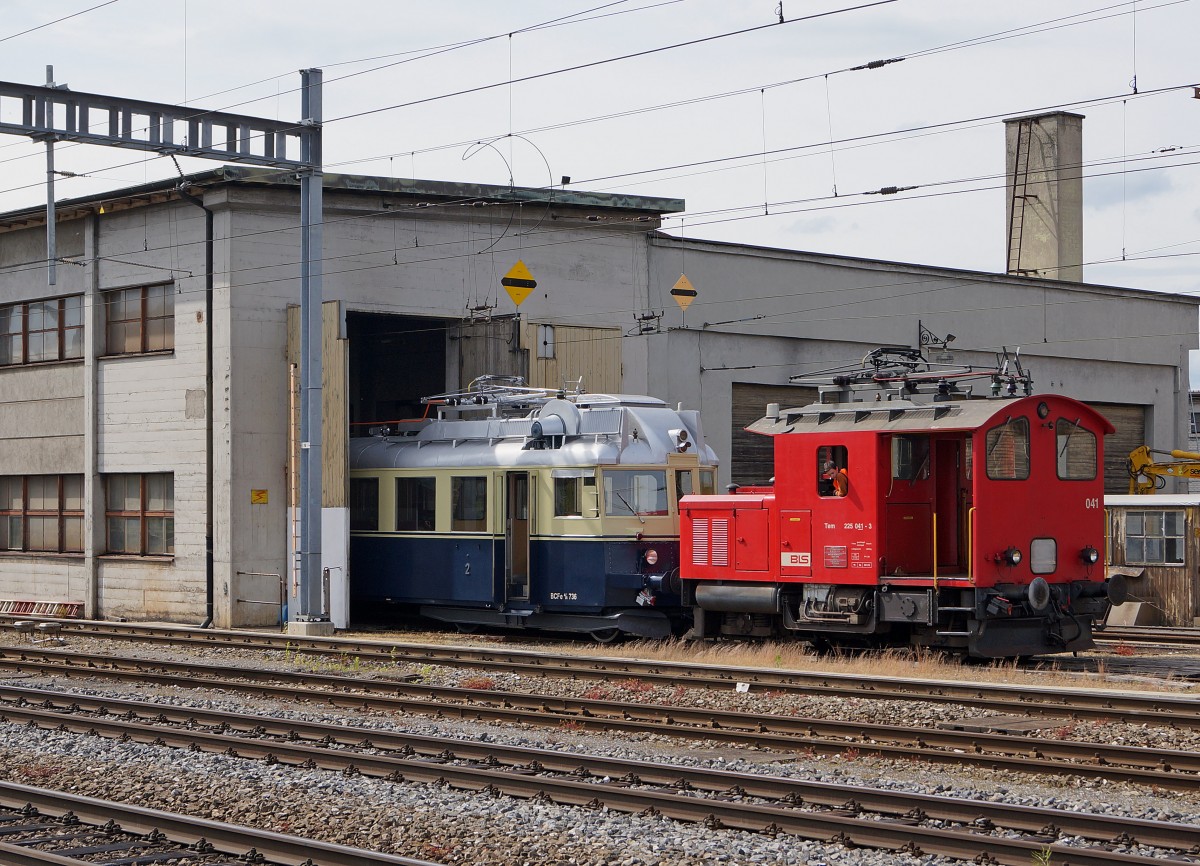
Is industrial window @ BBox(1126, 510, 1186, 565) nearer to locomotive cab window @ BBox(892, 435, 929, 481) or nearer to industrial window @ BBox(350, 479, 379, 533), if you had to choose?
locomotive cab window @ BBox(892, 435, 929, 481)

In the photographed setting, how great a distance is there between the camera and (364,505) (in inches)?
1003

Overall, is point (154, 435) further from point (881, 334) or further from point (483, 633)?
point (881, 334)

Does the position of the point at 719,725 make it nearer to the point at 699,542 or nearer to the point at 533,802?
the point at 533,802

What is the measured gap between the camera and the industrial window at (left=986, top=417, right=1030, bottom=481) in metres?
17.3

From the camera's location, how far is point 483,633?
2480 cm

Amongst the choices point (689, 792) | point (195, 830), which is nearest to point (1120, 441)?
point (689, 792)

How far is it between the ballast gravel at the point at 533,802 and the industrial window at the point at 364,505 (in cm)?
976

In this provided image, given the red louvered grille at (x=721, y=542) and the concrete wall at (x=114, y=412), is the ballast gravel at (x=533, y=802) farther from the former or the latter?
the concrete wall at (x=114, y=412)

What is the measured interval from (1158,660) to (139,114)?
53.6 ft

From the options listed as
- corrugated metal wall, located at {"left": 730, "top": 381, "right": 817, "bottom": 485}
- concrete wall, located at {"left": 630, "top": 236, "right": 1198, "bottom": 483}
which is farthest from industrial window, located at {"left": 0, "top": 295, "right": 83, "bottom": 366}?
corrugated metal wall, located at {"left": 730, "top": 381, "right": 817, "bottom": 485}

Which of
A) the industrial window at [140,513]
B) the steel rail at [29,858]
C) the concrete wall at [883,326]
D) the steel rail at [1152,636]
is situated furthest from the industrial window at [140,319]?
the steel rail at [29,858]

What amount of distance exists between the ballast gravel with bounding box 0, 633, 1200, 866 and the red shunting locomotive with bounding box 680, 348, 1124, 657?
3122 millimetres

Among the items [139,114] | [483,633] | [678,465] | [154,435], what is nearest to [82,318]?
[154,435]

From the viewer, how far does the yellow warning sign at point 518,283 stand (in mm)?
28250
